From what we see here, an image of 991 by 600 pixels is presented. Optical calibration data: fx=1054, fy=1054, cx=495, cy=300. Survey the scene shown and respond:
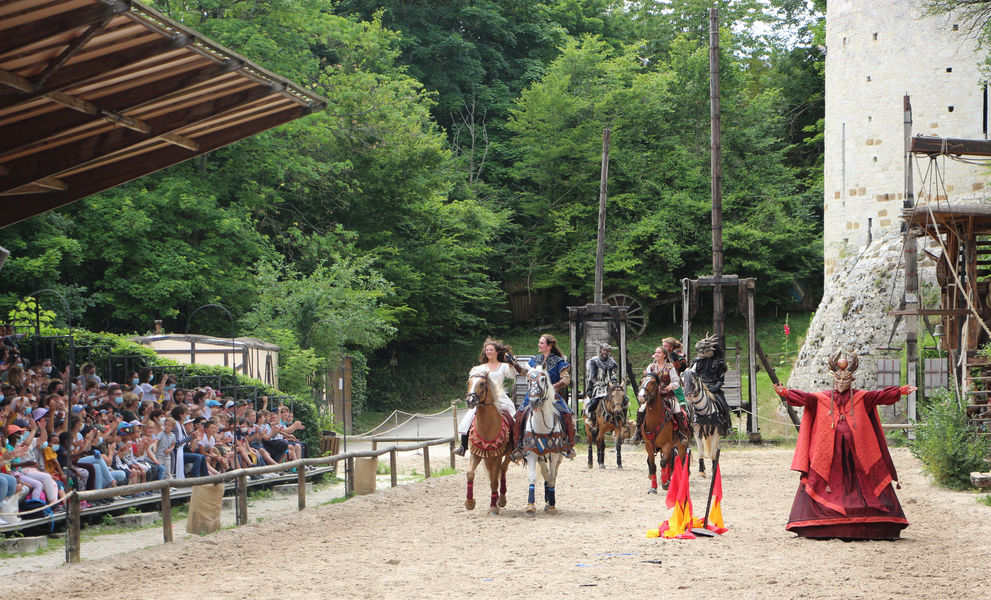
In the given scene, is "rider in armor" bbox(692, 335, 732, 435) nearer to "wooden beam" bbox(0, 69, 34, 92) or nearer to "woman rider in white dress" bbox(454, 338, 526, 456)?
"woman rider in white dress" bbox(454, 338, 526, 456)

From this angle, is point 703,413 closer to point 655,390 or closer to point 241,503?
point 655,390

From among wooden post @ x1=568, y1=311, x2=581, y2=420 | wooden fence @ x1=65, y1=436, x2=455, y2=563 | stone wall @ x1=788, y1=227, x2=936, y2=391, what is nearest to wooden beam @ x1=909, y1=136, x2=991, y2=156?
wooden fence @ x1=65, y1=436, x2=455, y2=563

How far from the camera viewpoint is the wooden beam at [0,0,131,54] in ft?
33.4

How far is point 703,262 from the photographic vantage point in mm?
47219

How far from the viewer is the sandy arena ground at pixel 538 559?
27.9 ft

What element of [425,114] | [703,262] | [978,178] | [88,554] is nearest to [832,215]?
[978,178]

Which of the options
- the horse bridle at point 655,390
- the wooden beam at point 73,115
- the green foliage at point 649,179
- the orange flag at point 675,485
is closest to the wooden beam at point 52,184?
the wooden beam at point 73,115

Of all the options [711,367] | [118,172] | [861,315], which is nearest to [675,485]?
[711,367]

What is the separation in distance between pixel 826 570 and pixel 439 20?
4331 centimetres

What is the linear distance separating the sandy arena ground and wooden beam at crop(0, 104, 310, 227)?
5.57m

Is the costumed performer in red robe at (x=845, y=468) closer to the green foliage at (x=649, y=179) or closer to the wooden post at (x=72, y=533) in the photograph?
the wooden post at (x=72, y=533)

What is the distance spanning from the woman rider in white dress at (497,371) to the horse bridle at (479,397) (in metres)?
0.10

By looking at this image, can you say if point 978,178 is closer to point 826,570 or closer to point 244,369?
point 244,369

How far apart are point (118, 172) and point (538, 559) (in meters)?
9.36
